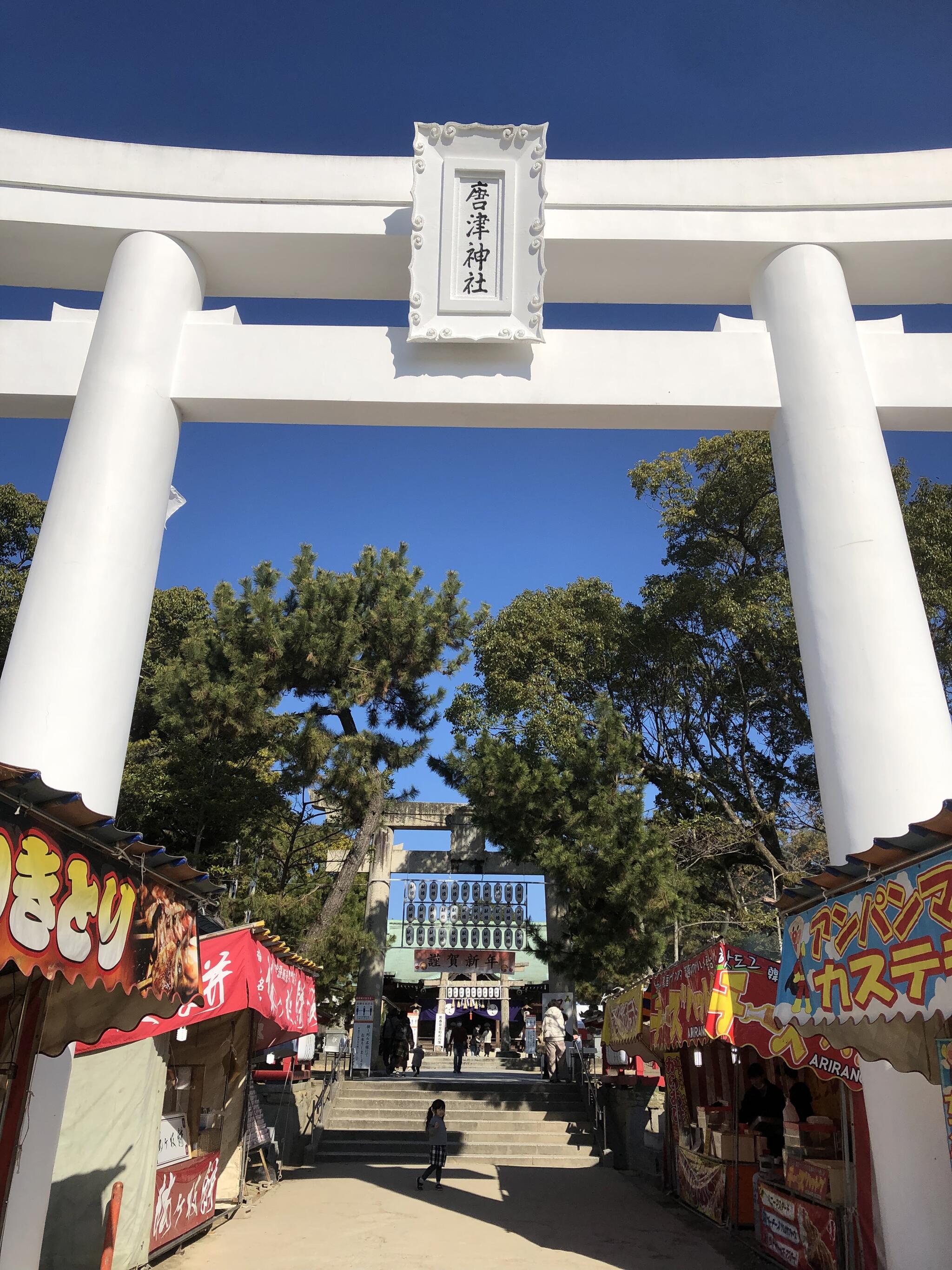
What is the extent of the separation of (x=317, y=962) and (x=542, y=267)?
11096mm

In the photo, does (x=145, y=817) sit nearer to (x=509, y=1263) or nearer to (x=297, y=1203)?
(x=297, y=1203)

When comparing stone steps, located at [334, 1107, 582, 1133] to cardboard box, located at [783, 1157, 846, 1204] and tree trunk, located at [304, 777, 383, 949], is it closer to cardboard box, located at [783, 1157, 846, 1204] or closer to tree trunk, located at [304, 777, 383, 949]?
tree trunk, located at [304, 777, 383, 949]

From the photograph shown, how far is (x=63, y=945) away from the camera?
323cm

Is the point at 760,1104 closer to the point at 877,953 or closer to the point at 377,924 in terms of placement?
the point at 877,953

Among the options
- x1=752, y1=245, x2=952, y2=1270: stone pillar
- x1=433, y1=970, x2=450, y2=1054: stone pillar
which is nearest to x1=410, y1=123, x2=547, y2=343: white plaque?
x1=752, y1=245, x2=952, y2=1270: stone pillar

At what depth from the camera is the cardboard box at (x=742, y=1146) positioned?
7836 millimetres

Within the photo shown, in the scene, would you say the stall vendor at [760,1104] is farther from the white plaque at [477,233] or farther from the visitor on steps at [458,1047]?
the visitor on steps at [458,1047]

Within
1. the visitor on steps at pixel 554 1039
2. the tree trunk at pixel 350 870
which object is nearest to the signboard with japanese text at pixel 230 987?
the tree trunk at pixel 350 870

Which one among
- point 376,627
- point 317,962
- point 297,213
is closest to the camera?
point 297,213

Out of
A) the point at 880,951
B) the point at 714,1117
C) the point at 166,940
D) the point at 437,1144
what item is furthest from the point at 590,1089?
the point at 880,951

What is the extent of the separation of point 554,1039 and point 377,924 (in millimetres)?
4847

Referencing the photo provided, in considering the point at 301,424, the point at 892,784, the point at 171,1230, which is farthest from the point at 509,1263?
the point at 301,424

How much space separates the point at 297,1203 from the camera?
927cm

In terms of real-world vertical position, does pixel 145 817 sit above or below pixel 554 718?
below
